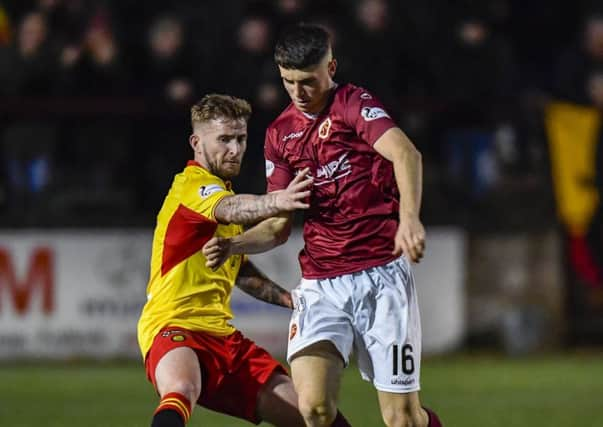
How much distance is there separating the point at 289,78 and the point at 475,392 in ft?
16.8

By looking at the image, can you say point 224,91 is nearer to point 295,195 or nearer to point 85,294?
point 85,294

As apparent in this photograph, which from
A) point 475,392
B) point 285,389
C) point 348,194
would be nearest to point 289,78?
point 348,194

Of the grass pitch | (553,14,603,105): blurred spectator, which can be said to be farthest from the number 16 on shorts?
(553,14,603,105): blurred spectator

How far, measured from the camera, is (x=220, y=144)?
6301 mm

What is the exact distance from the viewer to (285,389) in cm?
622

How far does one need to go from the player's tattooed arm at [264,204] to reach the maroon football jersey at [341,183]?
148mm

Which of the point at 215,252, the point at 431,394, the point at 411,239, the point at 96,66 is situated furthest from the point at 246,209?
the point at 96,66

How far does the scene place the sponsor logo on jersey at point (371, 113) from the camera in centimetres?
589

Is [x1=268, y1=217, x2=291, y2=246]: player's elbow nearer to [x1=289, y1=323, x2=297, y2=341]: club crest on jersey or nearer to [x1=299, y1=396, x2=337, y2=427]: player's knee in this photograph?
[x1=289, y1=323, x2=297, y2=341]: club crest on jersey

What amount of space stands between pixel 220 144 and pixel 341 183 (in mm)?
598

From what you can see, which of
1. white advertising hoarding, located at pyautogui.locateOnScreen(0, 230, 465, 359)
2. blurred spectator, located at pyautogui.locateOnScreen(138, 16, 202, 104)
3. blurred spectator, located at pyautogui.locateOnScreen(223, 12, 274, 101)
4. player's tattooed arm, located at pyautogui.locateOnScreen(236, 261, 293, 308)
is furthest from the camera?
blurred spectator, located at pyautogui.locateOnScreen(223, 12, 274, 101)

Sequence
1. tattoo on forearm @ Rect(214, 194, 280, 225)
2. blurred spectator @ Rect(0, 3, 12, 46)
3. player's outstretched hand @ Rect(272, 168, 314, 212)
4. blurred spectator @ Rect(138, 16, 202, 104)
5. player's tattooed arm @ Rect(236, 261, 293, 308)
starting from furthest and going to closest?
blurred spectator @ Rect(0, 3, 12, 46), blurred spectator @ Rect(138, 16, 202, 104), player's tattooed arm @ Rect(236, 261, 293, 308), tattoo on forearm @ Rect(214, 194, 280, 225), player's outstretched hand @ Rect(272, 168, 314, 212)

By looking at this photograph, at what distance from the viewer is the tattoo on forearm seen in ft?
19.3

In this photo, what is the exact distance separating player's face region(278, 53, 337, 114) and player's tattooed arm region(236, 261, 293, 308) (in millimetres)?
940
